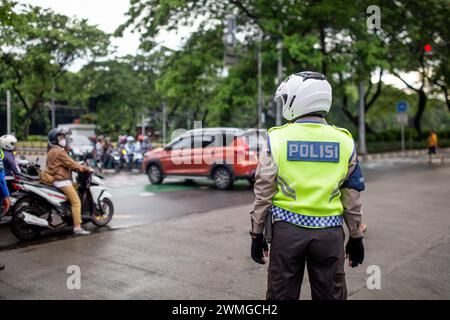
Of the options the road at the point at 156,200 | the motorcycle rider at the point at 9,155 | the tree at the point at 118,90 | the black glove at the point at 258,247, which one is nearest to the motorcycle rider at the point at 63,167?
the road at the point at 156,200

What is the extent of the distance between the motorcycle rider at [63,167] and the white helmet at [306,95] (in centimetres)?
524

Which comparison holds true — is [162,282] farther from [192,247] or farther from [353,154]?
[353,154]

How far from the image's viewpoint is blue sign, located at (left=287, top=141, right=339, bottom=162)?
2902 millimetres

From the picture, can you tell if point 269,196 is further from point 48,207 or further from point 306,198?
point 48,207

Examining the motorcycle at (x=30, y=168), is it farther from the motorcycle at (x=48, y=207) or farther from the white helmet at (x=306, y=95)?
the white helmet at (x=306, y=95)

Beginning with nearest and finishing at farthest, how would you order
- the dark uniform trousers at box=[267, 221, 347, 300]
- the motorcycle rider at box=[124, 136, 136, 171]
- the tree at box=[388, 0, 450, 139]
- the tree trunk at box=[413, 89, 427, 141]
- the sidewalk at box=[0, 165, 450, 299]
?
the dark uniform trousers at box=[267, 221, 347, 300], the sidewalk at box=[0, 165, 450, 299], the motorcycle rider at box=[124, 136, 136, 171], the tree at box=[388, 0, 450, 139], the tree trunk at box=[413, 89, 427, 141]

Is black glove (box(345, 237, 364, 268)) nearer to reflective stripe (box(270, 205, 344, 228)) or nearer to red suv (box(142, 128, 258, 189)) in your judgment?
reflective stripe (box(270, 205, 344, 228))

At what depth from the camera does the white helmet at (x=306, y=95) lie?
300 centimetres

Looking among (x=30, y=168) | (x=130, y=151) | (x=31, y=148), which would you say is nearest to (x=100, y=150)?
(x=130, y=151)

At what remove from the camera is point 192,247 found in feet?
22.3

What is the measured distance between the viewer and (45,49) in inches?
1121

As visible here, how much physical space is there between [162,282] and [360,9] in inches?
746

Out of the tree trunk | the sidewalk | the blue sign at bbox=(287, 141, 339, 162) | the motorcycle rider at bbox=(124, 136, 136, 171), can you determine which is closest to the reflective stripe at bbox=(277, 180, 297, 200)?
the blue sign at bbox=(287, 141, 339, 162)

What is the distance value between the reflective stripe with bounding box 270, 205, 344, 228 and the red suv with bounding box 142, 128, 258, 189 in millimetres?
10344
